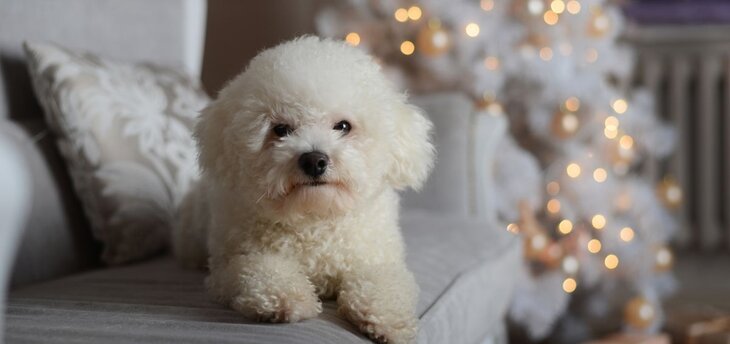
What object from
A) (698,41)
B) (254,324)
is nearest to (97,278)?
(254,324)

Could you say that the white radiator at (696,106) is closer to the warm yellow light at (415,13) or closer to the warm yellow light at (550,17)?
the warm yellow light at (550,17)

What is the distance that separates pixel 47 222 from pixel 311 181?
0.71m

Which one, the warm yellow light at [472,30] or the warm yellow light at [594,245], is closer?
the warm yellow light at [472,30]

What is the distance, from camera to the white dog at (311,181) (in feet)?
3.49

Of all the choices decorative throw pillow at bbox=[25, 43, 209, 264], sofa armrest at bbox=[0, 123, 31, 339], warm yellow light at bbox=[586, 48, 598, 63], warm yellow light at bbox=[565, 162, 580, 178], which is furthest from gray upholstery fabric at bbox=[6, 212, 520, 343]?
warm yellow light at bbox=[586, 48, 598, 63]

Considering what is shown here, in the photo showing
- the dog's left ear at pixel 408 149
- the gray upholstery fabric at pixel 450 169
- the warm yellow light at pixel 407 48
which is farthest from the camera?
the warm yellow light at pixel 407 48

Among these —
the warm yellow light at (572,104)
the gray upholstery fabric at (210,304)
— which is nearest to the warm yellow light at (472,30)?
the warm yellow light at (572,104)

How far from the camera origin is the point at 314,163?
108cm

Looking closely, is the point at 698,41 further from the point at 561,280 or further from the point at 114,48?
the point at 114,48

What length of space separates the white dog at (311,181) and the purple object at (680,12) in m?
2.63

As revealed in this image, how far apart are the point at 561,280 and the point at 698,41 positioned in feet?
4.85

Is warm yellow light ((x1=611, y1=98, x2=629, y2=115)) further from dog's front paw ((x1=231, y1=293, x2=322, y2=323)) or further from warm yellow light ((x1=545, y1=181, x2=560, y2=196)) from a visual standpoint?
dog's front paw ((x1=231, y1=293, x2=322, y2=323))

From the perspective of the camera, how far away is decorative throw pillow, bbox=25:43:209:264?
1.59 meters

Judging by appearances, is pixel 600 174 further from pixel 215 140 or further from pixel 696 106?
pixel 215 140
